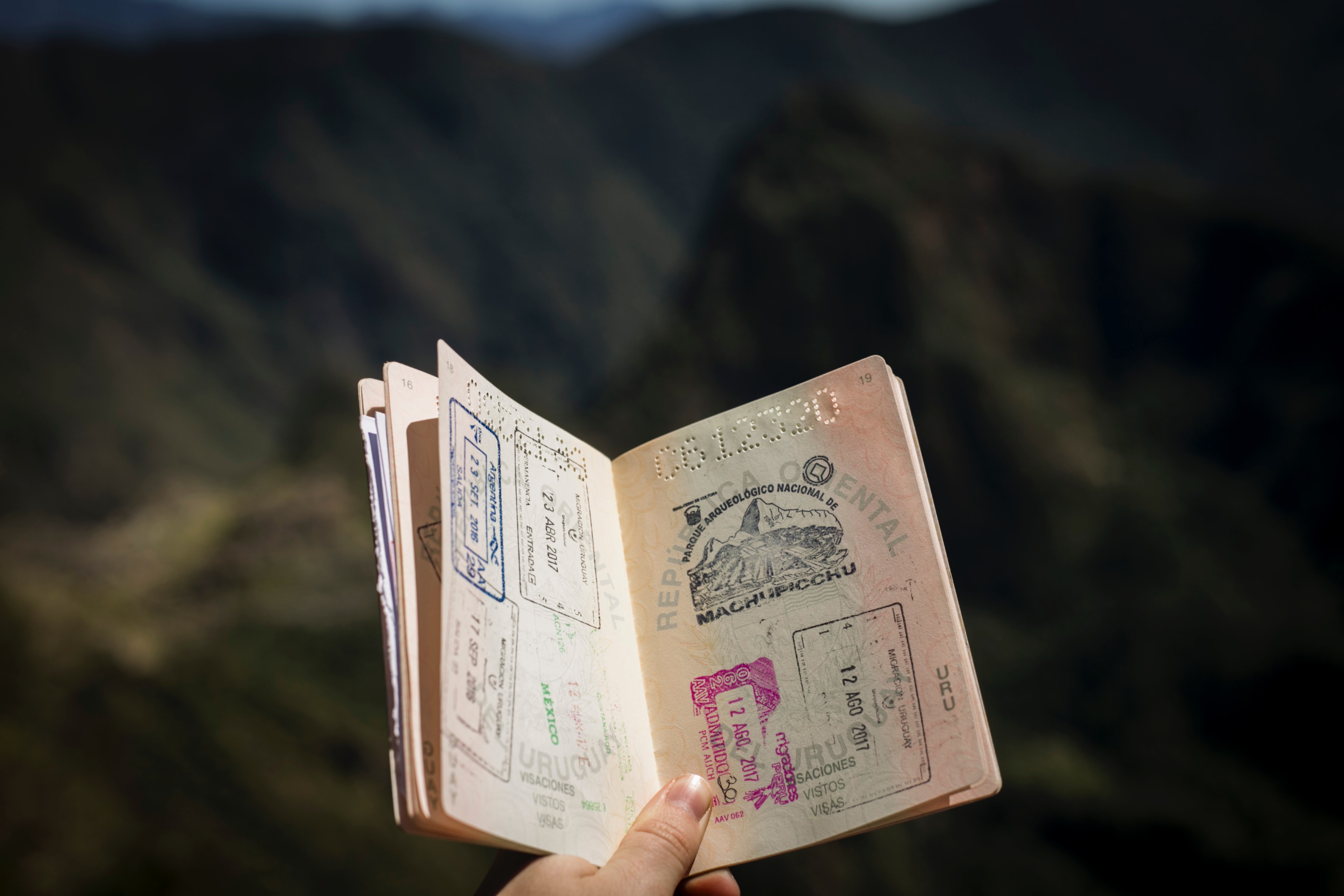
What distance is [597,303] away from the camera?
5438 millimetres

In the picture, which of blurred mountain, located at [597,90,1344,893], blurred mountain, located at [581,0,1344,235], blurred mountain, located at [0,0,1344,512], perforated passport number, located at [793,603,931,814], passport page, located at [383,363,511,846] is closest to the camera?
passport page, located at [383,363,511,846]

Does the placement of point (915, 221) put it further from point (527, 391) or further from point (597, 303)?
point (597, 303)

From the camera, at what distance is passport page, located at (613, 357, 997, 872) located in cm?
70

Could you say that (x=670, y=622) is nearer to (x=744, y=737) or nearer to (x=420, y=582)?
(x=744, y=737)

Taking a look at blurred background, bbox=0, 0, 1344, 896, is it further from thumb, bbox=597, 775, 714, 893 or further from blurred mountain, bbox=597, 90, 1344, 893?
thumb, bbox=597, 775, 714, 893

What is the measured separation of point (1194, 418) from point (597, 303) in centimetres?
364

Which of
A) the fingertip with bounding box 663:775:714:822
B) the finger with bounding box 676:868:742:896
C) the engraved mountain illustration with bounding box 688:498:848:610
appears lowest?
the finger with bounding box 676:868:742:896

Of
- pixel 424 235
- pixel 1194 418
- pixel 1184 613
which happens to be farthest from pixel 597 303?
pixel 1184 613

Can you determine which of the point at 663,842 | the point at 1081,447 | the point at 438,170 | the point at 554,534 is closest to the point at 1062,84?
the point at 1081,447

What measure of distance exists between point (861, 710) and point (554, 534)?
0.33 metres

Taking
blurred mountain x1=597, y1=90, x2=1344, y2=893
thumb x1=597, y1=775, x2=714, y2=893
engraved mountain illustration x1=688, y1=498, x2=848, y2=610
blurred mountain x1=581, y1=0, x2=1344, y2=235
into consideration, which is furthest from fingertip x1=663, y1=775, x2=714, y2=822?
blurred mountain x1=581, y1=0, x2=1344, y2=235

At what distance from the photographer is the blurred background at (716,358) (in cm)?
217

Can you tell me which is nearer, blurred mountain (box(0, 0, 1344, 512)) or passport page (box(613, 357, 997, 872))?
passport page (box(613, 357, 997, 872))

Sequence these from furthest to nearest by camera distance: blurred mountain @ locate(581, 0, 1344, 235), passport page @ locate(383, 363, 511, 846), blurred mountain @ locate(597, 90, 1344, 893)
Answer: blurred mountain @ locate(581, 0, 1344, 235), blurred mountain @ locate(597, 90, 1344, 893), passport page @ locate(383, 363, 511, 846)
